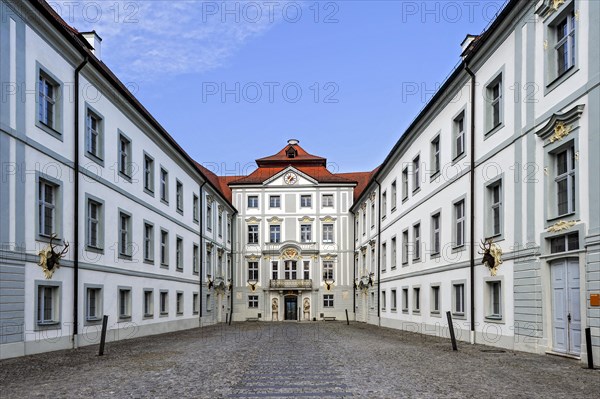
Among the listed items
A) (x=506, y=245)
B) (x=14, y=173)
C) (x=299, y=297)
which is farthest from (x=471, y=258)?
(x=299, y=297)

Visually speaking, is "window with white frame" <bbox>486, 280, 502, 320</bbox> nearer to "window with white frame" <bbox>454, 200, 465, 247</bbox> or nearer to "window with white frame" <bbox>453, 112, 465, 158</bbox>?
"window with white frame" <bbox>454, 200, 465, 247</bbox>

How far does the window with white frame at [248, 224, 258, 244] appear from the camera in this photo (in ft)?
163

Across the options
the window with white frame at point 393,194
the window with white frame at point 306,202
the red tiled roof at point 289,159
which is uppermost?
the red tiled roof at point 289,159

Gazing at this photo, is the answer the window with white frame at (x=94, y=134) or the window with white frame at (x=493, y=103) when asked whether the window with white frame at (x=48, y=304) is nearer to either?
the window with white frame at (x=94, y=134)

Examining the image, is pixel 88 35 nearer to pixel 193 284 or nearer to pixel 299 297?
pixel 193 284

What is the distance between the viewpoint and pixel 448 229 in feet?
70.5

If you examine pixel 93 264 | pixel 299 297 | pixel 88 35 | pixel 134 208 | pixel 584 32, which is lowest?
pixel 299 297

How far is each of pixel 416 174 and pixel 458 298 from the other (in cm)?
805

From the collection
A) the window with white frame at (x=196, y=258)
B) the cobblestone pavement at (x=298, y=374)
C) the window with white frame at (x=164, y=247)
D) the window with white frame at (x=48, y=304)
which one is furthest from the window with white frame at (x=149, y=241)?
the cobblestone pavement at (x=298, y=374)

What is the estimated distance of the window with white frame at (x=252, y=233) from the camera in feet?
163

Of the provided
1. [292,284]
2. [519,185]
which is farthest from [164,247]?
[292,284]

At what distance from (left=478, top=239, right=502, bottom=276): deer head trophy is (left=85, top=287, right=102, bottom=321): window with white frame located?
41.1 ft

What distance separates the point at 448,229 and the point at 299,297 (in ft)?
91.9

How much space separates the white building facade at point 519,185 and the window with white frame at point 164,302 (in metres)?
12.2
